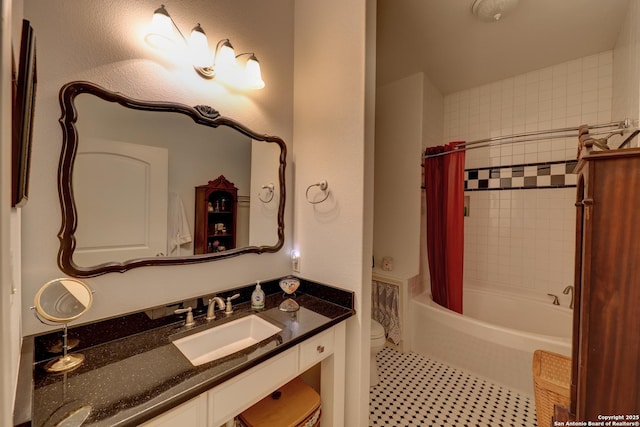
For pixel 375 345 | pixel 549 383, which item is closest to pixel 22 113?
pixel 375 345

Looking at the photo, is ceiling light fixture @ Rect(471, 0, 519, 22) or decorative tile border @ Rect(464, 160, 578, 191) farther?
decorative tile border @ Rect(464, 160, 578, 191)

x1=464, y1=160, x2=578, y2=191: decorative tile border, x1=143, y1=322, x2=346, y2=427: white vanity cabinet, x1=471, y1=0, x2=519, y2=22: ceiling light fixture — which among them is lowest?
x1=143, y1=322, x2=346, y2=427: white vanity cabinet

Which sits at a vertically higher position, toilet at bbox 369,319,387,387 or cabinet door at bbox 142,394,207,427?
cabinet door at bbox 142,394,207,427

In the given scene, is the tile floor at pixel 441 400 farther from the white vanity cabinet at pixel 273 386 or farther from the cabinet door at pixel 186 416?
the cabinet door at pixel 186 416

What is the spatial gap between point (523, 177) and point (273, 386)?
9.36 feet

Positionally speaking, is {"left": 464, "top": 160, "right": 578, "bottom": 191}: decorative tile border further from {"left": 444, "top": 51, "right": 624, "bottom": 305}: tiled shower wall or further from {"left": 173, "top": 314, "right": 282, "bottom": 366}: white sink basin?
{"left": 173, "top": 314, "right": 282, "bottom": 366}: white sink basin

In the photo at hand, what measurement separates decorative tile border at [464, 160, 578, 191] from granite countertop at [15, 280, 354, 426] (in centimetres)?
237

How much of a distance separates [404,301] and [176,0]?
2.70 meters

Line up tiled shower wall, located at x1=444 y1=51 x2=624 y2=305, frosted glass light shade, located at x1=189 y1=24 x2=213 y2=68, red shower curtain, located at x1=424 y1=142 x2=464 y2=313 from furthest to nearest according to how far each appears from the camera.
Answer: red shower curtain, located at x1=424 y1=142 x2=464 y2=313
tiled shower wall, located at x1=444 y1=51 x2=624 y2=305
frosted glass light shade, located at x1=189 y1=24 x2=213 y2=68

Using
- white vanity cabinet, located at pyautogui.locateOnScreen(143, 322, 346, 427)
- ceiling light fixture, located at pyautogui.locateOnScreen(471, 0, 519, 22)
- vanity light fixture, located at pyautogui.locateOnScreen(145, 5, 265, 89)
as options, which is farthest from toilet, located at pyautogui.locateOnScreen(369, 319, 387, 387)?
ceiling light fixture, located at pyautogui.locateOnScreen(471, 0, 519, 22)

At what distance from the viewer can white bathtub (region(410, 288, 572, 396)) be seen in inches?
72.0

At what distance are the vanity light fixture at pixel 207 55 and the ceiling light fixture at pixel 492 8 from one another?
1.51 meters

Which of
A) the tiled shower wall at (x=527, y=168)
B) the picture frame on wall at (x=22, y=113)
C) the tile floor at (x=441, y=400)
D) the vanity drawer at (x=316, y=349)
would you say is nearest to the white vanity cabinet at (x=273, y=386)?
the vanity drawer at (x=316, y=349)

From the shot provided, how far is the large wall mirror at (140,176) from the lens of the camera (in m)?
0.99
